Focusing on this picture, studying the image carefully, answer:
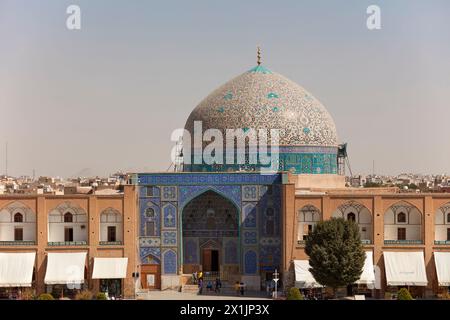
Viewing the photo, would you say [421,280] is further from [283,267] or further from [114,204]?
[114,204]

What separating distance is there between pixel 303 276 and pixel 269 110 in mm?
7580

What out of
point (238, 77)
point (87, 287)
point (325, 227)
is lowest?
point (87, 287)

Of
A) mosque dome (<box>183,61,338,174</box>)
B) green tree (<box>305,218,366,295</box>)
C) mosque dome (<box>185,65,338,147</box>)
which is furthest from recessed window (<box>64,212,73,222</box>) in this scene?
green tree (<box>305,218,366,295</box>)

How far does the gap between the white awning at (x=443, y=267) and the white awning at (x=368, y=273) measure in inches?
77.4

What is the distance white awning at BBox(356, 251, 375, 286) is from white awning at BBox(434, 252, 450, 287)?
1966 millimetres

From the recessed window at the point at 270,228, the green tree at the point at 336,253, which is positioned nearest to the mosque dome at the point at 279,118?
the recessed window at the point at 270,228

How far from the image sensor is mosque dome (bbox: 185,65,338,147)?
111 feet

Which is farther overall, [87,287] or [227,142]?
[227,142]

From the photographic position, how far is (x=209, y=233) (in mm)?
31609
